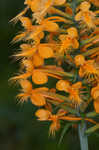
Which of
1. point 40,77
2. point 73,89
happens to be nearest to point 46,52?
point 40,77

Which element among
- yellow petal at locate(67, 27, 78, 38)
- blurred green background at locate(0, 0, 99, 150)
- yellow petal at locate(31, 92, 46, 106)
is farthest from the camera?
blurred green background at locate(0, 0, 99, 150)

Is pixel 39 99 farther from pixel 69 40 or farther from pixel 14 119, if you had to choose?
pixel 14 119

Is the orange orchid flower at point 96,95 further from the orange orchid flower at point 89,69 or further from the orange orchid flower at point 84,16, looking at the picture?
the orange orchid flower at point 84,16

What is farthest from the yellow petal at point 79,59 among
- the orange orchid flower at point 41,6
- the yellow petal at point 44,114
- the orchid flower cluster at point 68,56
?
the yellow petal at point 44,114

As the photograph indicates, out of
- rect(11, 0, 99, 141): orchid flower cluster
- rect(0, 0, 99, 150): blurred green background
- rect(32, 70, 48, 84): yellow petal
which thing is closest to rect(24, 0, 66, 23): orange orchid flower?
rect(11, 0, 99, 141): orchid flower cluster

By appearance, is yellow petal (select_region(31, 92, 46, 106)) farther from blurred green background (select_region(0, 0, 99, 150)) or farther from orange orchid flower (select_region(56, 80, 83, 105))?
blurred green background (select_region(0, 0, 99, 150))

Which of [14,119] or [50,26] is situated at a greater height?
[50,26]

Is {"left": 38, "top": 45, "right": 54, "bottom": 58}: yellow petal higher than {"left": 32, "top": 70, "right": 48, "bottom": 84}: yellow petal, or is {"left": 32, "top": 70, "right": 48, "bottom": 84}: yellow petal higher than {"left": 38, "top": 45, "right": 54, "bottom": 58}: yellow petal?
{"left": 38, "top": 45, "right": 54, "bottom": 58}: yellow petal

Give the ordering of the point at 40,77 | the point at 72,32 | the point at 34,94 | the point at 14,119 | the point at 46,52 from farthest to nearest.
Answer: the point at 14,119 < the point at 34,94 < the point at 40,77 < the point at 46,52 < the point at 72,32
